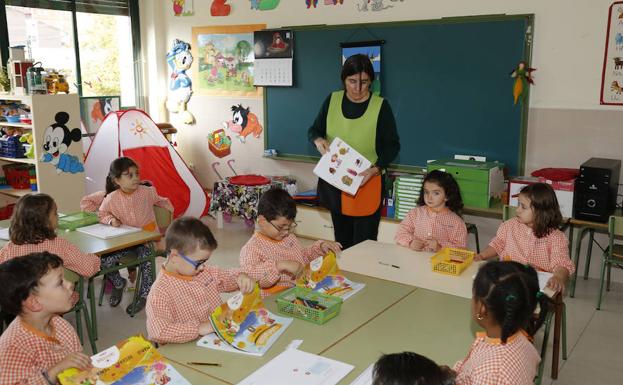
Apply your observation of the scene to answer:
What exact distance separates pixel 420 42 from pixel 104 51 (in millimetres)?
3789

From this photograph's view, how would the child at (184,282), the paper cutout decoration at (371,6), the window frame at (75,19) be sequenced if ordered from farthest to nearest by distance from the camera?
the window frame at (75,19) < the paper cutout decoration at (371,6) < the child at (184,282)

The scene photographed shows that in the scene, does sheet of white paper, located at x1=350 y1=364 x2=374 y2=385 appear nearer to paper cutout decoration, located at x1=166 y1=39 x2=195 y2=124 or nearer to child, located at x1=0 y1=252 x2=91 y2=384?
child, located at x1=0 y1=252 x2=91 y2=384

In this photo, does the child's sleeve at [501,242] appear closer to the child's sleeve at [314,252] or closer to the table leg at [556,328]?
the table leg at [556,328]

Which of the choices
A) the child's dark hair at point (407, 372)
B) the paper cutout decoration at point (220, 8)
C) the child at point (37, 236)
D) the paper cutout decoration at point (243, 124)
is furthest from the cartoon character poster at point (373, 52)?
the child's dark hair at point (407, 372)

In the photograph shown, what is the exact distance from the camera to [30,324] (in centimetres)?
183

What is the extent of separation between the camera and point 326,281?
8.21ft

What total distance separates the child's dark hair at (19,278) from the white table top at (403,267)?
4.55ft

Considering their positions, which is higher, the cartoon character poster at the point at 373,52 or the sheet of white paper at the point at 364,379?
the cartoon character poster at the point at 373,52

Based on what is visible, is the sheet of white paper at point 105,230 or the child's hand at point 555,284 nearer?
the child's hand at point 555,284

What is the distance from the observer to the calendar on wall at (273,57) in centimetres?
580

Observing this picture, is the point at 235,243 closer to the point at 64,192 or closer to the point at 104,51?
the point at 64,192

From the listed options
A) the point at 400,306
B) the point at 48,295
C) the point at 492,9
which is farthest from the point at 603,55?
the point at 48,295

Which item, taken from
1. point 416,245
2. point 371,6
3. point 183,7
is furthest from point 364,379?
point 183,7

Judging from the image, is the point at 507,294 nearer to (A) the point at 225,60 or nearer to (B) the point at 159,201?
(B) the point at 159,201
